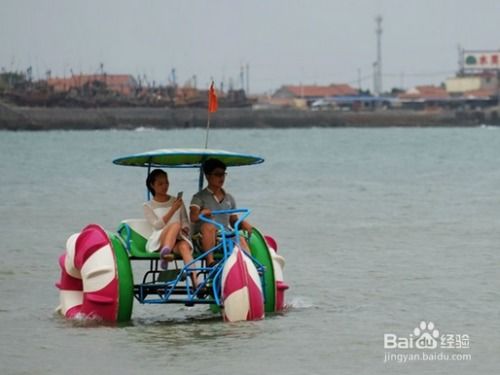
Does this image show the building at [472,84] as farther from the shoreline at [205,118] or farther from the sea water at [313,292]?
the sea water at [313,292]

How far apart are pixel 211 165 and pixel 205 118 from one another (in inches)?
4827

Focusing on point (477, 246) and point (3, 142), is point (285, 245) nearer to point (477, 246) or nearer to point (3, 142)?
A: point (477, 246)

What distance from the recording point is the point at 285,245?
23.5 meters

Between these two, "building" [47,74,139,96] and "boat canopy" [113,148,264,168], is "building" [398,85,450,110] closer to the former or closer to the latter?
"building" [47,74,139,96]

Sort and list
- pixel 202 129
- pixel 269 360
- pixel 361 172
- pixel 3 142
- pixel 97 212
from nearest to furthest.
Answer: pixel 269 360 < pixel 97 212 < pixel 361 172 < pixel 3 142 < pixel 202 129

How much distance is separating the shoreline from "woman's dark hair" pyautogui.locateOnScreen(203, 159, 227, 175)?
4393 inches

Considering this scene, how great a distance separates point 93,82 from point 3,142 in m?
57.0

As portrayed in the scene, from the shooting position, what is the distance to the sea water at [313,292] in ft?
44.5

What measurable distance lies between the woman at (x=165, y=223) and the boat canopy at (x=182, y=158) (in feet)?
0.65

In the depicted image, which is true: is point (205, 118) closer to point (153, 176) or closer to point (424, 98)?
point (424, 98)

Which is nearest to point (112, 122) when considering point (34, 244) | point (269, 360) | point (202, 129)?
point (202, 129)

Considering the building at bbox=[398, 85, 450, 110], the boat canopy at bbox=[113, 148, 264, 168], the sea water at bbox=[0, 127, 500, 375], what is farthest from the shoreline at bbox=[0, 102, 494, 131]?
the boat canopy at bbox=[113, 148, 264, 168]

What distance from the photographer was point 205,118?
138 meters

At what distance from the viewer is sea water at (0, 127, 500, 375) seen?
13570mm
